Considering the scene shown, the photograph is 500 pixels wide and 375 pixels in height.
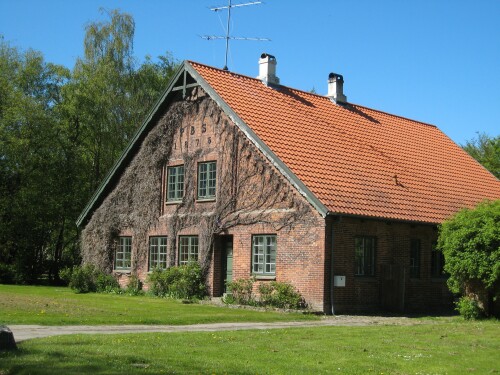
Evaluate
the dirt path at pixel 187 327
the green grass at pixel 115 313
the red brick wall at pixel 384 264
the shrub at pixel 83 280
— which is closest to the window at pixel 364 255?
the red brick wall at pixel 384 264

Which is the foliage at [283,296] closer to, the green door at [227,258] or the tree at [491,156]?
the green door at [227,258]

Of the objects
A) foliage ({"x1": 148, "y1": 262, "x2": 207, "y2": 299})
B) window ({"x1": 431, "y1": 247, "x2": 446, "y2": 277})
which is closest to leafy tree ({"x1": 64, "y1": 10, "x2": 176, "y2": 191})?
foliage ({"x1": 148, "y1": 262, "x2": 207, "y2": 299})

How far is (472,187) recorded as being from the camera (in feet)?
102

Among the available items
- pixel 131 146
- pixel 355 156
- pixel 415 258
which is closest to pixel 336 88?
pixel 355 156

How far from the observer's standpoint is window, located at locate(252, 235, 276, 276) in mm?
24625

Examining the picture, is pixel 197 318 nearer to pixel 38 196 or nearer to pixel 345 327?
pixel 345 327

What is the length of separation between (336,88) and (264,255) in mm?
10422

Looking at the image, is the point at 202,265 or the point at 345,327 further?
the point at 202,265

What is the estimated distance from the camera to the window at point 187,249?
91.4 ft

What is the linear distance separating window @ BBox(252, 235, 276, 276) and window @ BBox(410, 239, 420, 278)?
5.02 meters

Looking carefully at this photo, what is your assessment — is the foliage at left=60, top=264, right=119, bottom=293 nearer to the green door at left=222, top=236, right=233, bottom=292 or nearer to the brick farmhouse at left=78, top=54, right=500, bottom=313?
the brick farmhouse at left=78, top=54, right=500, bottom=313

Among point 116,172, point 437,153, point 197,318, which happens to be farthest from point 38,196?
point 197,318

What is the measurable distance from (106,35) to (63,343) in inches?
1528

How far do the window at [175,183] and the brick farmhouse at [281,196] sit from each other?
0.04 m
